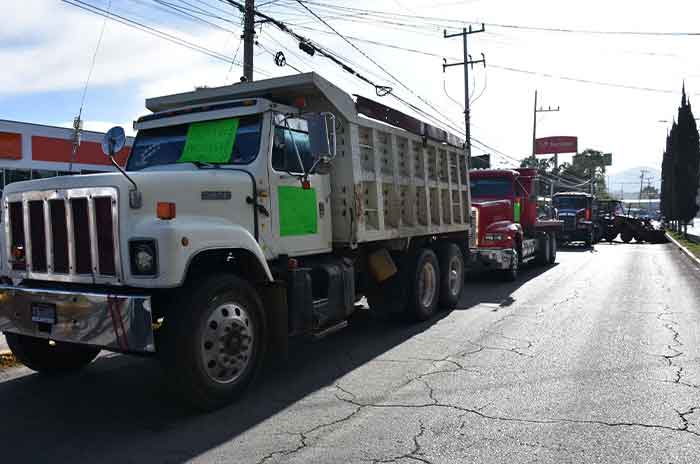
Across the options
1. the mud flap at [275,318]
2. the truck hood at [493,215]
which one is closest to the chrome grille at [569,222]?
the truck hood at [493,215]

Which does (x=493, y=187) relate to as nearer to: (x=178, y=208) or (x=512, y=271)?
(x=512, y=271)

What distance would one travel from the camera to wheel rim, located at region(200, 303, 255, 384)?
15.1 feet

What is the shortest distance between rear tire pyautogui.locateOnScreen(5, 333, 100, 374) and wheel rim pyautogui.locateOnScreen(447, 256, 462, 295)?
5.45 m

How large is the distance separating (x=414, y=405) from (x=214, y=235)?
83.0 inches

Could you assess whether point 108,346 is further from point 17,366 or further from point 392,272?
point 392,272

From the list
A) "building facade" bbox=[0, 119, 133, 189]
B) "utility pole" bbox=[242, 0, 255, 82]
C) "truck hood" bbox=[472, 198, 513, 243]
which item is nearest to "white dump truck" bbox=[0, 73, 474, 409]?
"truck hood" bbox=[472, 198, 513, 243]

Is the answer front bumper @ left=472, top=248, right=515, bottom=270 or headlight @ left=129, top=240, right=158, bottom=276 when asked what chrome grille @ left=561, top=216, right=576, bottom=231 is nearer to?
front bumper @ left=472, top=248, right=515, bottom=270

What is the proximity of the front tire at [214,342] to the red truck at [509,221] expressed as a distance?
705 cm

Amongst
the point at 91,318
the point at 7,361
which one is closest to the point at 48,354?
the point at 7,361

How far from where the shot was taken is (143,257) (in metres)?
4.28

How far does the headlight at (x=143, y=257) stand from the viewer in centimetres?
423

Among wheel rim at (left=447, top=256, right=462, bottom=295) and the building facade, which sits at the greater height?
the building facade

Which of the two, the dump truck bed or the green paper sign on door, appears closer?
the green paper sign on door

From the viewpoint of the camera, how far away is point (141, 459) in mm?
3822
